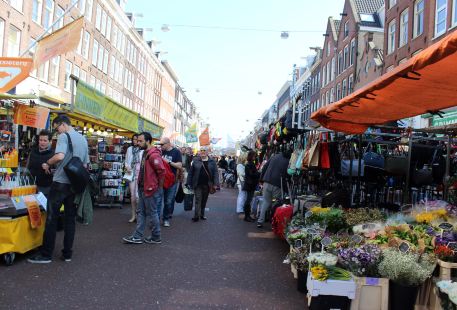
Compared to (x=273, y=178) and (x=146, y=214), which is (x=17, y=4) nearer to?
(x=273, y=178)

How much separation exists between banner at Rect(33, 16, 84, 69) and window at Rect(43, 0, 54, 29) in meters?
17.9

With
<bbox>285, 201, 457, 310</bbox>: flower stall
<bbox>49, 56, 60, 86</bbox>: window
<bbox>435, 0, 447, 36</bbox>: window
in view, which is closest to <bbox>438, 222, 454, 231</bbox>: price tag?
<bbox>285, 201, 457, 310</bbox>: flower stall

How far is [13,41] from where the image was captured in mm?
22938

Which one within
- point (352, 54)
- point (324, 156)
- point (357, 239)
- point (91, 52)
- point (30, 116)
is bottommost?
point (357, 239)

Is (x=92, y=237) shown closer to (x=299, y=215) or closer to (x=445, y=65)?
(x=299, y=215)

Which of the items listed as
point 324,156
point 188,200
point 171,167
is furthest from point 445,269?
point 188,200

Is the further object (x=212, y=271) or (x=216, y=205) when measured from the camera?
(x=216, y=205)

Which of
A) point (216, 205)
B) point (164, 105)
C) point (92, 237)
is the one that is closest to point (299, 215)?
point (92, 237)

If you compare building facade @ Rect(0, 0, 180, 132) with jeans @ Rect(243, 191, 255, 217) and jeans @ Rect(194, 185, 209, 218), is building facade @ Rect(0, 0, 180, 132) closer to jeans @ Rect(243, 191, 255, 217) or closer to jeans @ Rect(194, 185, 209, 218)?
jeans @ Rect(194, 185, 209, 218)

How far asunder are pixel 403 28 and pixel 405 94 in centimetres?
2237

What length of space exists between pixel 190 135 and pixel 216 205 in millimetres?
17095

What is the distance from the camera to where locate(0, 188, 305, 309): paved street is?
446cm

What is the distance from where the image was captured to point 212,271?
→ 5.79 metres

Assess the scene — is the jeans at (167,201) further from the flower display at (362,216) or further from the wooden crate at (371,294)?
the wooden crate at (371,294)
